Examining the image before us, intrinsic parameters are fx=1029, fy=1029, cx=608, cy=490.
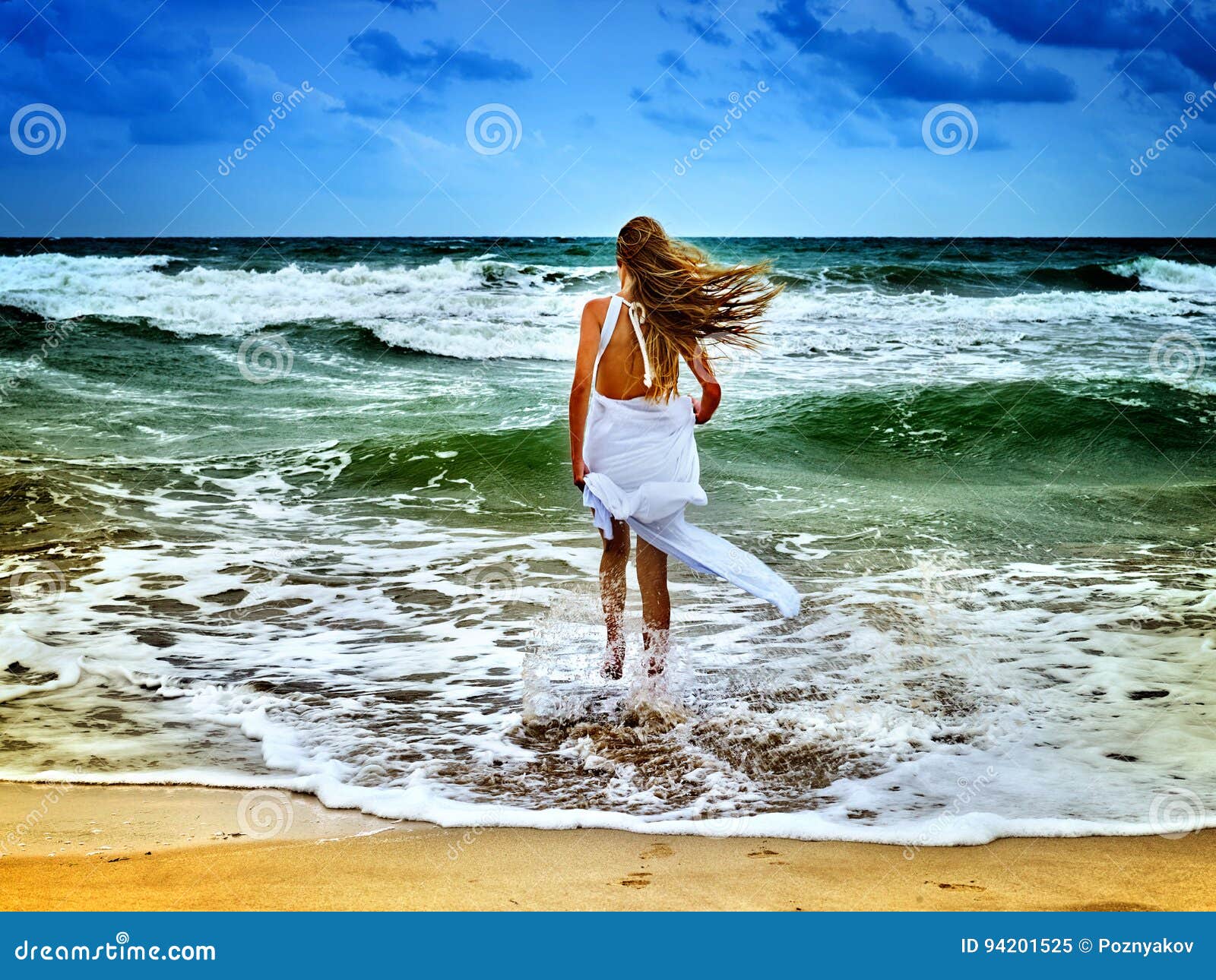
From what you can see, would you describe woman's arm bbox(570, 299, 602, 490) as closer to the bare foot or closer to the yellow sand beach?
the bare foot

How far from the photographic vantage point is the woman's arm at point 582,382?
4129 mm

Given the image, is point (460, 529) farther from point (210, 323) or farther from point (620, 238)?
point (210, 323)

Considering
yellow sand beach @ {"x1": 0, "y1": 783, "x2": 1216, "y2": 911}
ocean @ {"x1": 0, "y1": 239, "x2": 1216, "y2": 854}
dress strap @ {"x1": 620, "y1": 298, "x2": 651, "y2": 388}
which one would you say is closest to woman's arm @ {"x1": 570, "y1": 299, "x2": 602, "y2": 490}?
dress strap @ {"x1": 620, "y1": 298, "x2": 651, "y2": 388}

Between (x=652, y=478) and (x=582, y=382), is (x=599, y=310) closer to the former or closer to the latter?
(x=582, y=382)

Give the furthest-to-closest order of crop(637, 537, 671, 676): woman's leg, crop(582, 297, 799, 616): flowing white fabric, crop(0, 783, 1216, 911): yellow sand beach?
1. crop(637, 537, 671, 676): woman's leg
2. crop(582, 297, 799, 616): flowing white fabric
3. crop(0, 783, 1216, 911): yellow sand beach

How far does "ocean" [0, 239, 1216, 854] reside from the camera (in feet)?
12.2

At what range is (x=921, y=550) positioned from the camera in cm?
727

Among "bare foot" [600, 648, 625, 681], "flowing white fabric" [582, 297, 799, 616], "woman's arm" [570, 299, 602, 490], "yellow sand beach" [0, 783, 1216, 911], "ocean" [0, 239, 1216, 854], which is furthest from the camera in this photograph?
"bare foot" [600, 648, 625, 681]

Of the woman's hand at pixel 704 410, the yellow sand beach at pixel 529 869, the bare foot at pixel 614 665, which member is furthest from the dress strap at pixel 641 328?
the yellow sand beach at pixel 529 869

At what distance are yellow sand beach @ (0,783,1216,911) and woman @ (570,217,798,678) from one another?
4.57 feet

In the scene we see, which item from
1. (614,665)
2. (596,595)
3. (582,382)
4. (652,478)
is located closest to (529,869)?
(614,665)

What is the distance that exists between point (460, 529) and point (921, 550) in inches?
137

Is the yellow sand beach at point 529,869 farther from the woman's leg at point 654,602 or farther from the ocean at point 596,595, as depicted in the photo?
the woman's leg at point 654,602

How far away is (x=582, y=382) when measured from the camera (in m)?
4.18
